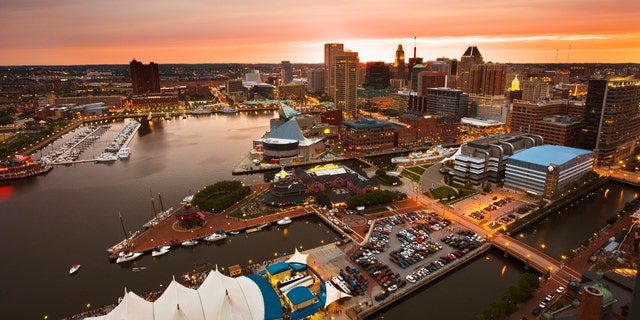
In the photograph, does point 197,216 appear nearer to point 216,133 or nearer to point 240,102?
point 216,133

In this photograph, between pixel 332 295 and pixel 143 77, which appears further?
pixel 143 77

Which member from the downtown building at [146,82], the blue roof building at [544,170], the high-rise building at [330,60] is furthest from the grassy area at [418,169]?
the high-rise building at [330,60]

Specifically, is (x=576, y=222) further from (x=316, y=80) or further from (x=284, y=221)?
(x=316, y=80)

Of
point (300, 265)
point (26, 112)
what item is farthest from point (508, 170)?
point (26, 112)

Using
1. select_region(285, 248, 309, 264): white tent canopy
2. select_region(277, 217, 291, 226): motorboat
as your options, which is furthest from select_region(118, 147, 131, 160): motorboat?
select_region(285, 248, 309, 264): white tent canopy

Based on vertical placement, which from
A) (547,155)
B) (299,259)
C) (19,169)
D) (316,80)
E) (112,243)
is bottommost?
(112,243)

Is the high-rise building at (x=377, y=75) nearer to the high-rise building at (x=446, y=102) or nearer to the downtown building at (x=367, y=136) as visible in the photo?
the high-rise building at (x=446, y=102)

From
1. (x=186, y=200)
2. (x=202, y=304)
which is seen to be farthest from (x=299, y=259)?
(x=186, y=200)
